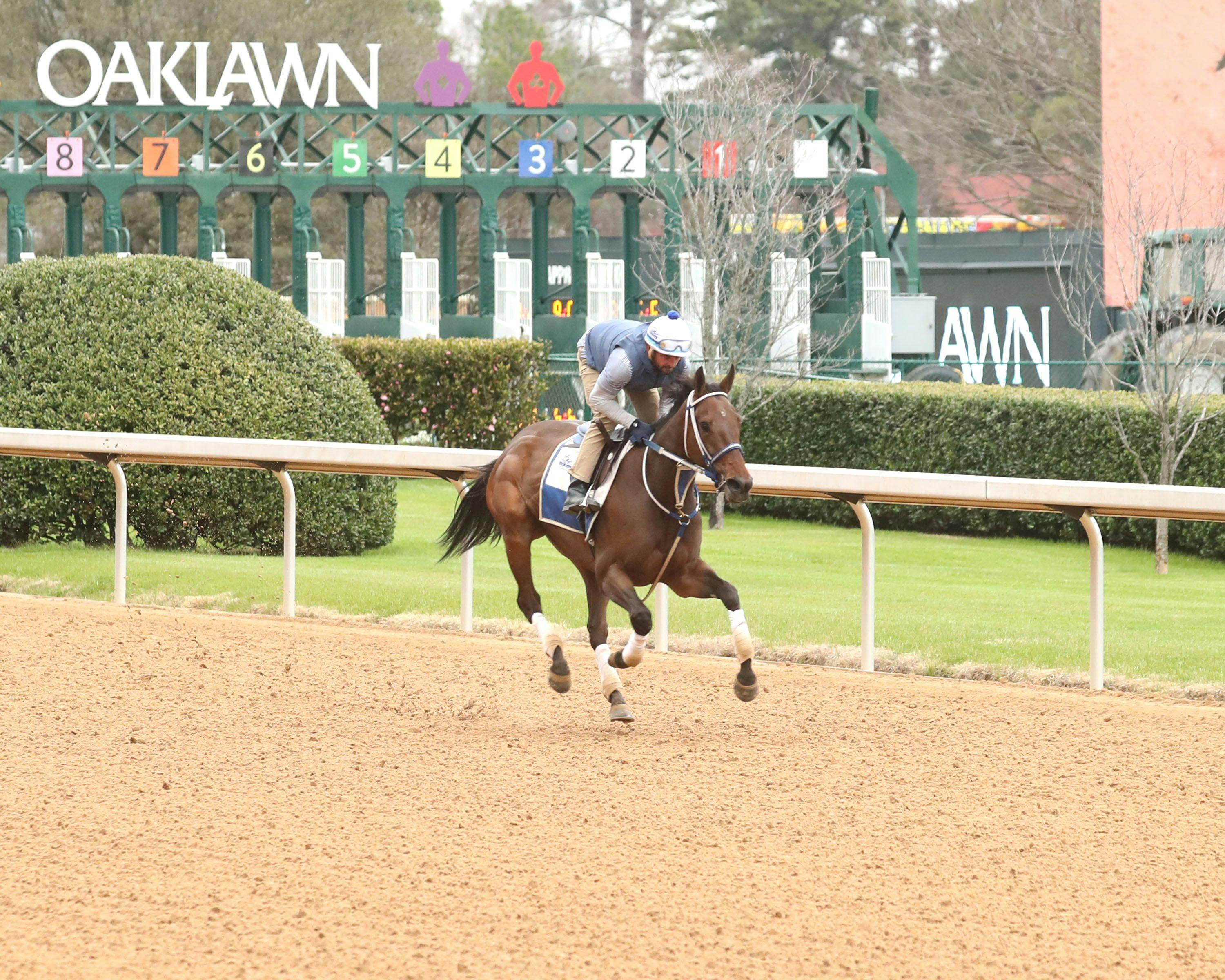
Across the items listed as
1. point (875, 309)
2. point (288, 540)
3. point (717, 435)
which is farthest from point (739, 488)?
point (875, 309)

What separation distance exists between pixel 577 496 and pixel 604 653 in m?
0.55

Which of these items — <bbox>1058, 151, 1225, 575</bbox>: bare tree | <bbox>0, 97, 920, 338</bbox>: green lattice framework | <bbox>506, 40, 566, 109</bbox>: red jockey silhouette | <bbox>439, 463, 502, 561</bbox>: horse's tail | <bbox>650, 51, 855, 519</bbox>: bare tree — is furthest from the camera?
<bbox>506, 40, 566, 109</bbox>: red jockey silhouette

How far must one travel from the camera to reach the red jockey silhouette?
76.9ft

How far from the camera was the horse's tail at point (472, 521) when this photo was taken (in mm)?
6605

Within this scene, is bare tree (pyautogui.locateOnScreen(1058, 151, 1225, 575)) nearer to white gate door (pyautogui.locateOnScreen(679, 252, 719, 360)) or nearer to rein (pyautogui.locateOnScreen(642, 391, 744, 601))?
white gate door (pyautogui.locateOnScreen(679, 252, 719, 360))

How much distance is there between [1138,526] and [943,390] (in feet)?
8.37

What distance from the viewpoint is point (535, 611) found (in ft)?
20.6

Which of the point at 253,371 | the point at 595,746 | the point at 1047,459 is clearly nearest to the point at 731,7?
the point at 1047,459

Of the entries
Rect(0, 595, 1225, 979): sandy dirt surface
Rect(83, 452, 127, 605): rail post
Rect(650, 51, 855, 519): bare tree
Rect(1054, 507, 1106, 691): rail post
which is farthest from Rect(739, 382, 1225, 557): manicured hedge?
Rect(83, 452, 127, 605): rail post

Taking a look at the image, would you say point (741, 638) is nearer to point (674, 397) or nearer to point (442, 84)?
point (674, 397)

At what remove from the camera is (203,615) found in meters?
8.06

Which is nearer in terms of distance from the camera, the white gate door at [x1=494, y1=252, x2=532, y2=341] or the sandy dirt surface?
the sandy dirt surface

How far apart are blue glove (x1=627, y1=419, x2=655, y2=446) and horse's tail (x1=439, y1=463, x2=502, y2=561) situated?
100 cm

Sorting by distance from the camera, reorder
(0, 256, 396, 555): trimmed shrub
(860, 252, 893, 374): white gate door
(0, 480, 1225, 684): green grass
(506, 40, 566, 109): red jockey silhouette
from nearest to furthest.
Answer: (0, 480, 1225, 684): green grass → (0, 256, 396, 555): trimmed shrub → (860, 252, 893, 374): white gate door → (506, 40, 566, 109): red jockey silhouette
